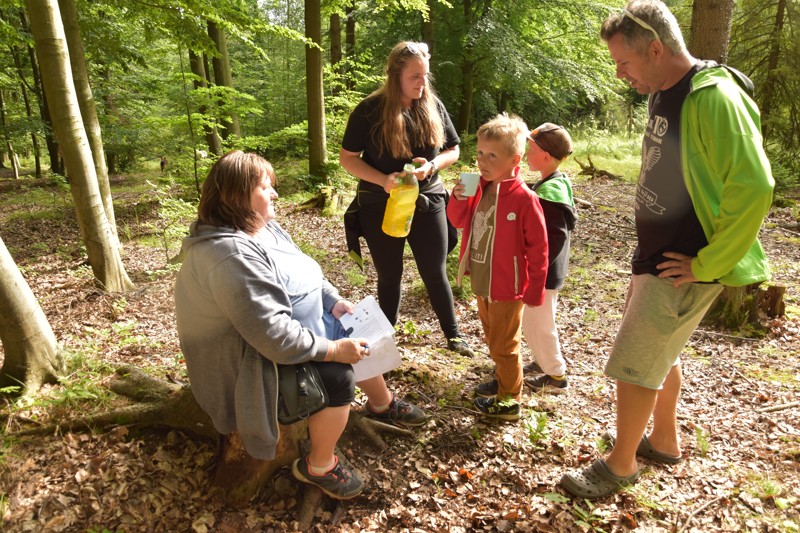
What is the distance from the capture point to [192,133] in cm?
788

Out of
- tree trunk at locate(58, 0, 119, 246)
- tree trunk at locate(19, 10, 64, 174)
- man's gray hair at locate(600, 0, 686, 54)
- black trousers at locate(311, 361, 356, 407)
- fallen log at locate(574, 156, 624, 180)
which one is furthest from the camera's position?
tree trunk at locate(19, 10, 64, 174)

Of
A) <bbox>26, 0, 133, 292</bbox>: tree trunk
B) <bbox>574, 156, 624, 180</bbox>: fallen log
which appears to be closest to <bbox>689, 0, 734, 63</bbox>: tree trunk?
<bbox>26, 0, 133, 292</bbox>: tree trunk

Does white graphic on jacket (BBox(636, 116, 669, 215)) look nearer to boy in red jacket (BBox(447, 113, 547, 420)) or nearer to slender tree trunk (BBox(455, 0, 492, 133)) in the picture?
boy in red jacket (BBox(447, 113, 547, 420))

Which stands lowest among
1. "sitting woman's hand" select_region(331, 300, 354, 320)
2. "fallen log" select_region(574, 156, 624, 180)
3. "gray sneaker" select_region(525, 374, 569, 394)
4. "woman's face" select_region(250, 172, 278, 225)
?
"fallen log" select_region(574, 156, 624, 180)

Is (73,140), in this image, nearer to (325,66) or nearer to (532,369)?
(532,369)

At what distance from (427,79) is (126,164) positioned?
2302cm

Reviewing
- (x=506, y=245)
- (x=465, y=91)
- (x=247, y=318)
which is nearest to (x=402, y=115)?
(x=506, y=245)

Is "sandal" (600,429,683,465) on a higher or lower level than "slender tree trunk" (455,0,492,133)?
lower

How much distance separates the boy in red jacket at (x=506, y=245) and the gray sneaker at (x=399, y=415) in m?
0.51

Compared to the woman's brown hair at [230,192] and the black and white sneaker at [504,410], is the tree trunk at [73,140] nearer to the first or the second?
the woman's brown hair at [230,192]

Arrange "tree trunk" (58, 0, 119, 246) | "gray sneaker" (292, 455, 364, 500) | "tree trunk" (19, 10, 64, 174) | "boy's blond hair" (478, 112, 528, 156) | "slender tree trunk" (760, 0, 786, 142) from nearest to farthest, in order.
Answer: "gray sneaker" (292, 455, 364, 500) → "boy's blond hair" (478, 112, 528, 156) → "tree trunk" (58, 0, 119, 246) → "slender tree trunk" (760, 0, 786, 142) → "tree trunk" (19, 10, 64, 174)

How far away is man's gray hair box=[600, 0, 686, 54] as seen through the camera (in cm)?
196

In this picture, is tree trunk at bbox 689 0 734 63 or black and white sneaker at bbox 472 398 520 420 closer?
black and white sneaker at bbox 472 398 520 420

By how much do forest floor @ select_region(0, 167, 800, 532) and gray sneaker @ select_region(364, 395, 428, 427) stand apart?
10cm
